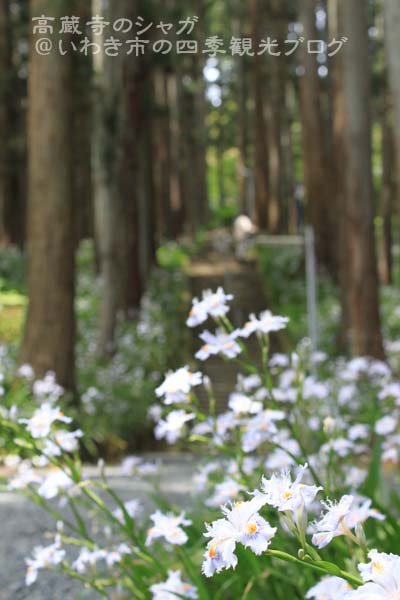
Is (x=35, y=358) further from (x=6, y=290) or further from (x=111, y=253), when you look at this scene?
(x=6, y=290)

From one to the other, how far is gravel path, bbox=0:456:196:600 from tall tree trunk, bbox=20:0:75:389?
2252mm

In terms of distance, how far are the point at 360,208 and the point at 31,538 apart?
5.55m

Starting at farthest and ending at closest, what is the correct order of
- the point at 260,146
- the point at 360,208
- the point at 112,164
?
1. the point at 260,146
2. the point at 112,164
3. the point at 360,208

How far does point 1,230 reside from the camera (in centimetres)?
1794

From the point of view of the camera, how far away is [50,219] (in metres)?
6.92

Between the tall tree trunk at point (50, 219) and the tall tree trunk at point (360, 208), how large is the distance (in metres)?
2.66

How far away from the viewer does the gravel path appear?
286 cm

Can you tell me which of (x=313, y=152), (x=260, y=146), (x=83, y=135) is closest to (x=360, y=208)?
(x=313, y=152)

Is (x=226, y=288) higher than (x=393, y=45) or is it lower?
lower

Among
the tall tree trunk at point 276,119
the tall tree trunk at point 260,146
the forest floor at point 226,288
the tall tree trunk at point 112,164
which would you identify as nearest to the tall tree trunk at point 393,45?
the tall tree trunk at point 112,164

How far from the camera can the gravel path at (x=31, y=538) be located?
9.39 feet

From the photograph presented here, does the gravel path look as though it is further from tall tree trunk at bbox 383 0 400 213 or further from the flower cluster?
tall tree trunk at bbox 383 0 400 213

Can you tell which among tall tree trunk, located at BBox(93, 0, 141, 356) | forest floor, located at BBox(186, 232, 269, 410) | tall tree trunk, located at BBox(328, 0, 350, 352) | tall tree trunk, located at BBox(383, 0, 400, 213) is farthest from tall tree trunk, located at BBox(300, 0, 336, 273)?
tall tree trunk, located at BBox(383, 0, 400, 213)

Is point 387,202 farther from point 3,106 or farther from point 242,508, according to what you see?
point 242,508
